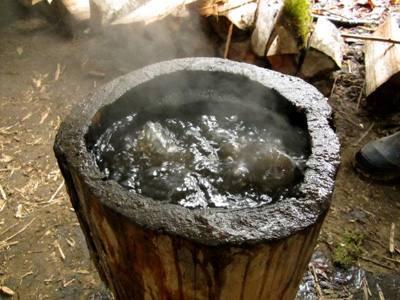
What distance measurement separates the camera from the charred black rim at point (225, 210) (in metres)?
1.41

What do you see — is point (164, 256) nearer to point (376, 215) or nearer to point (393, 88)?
point (376, 215)

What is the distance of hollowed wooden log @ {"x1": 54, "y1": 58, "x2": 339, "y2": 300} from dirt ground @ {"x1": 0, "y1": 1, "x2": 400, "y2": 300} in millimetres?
922

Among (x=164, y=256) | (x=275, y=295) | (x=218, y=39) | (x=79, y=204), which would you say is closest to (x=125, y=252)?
(x=164, y=256)

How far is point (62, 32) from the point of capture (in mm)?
5648

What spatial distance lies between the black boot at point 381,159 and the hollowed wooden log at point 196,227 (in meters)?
1.84

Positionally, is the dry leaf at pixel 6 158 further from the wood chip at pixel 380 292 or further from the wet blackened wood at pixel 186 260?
the wood chip at pixel 380 292

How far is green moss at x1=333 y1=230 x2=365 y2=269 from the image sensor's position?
113 inches

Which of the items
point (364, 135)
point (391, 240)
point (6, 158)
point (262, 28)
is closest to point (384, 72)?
point (364, 135)

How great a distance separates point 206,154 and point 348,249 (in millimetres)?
1712

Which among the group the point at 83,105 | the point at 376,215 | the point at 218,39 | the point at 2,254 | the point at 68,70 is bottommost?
the point at 376,215

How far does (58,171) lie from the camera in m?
3.63

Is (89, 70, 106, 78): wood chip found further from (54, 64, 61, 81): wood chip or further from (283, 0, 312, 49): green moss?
(283, 0, 312, 49): green moss

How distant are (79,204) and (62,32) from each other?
4.65 metres

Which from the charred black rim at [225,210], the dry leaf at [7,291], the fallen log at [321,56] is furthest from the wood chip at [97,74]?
the dry leaf at [7,291]
